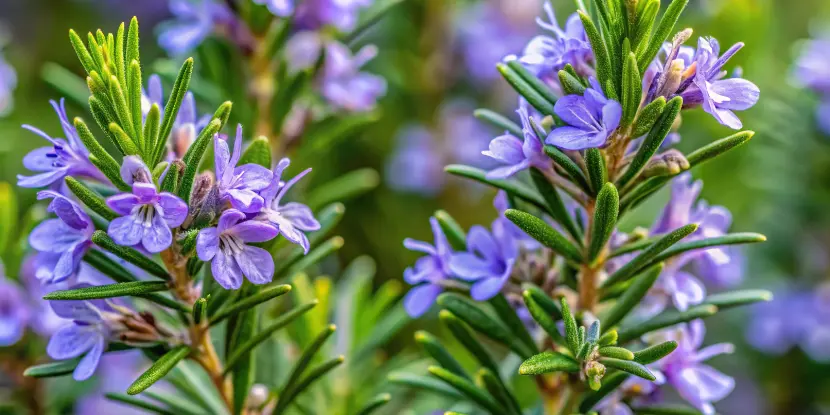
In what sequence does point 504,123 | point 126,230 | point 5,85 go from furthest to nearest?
point 5,85, point 504,123, point 126,230

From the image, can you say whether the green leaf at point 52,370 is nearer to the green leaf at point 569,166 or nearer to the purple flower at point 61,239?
the purple flower at point 61,239

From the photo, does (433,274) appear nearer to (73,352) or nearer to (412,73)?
(73,352)

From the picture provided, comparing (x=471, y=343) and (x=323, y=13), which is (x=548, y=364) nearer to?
(x=471, y=343)

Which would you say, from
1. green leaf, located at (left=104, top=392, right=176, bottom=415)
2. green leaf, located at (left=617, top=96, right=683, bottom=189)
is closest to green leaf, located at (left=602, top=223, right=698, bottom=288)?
green leaf, located at (left=617, top=96, right=683, bottom=189)

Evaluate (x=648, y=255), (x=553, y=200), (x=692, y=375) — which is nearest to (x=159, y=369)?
(x=553, y=200)

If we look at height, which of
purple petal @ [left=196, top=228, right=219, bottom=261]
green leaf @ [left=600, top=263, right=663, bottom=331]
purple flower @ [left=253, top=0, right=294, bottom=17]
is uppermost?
purple flower @ [left=253, top=0, right=294, bottom=17]

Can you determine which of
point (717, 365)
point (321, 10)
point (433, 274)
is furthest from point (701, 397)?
point (717, 365)

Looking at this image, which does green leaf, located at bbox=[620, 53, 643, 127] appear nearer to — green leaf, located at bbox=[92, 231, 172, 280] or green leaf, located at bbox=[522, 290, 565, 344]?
green leaf, located at bbox=[522, 290, 565, 344]
